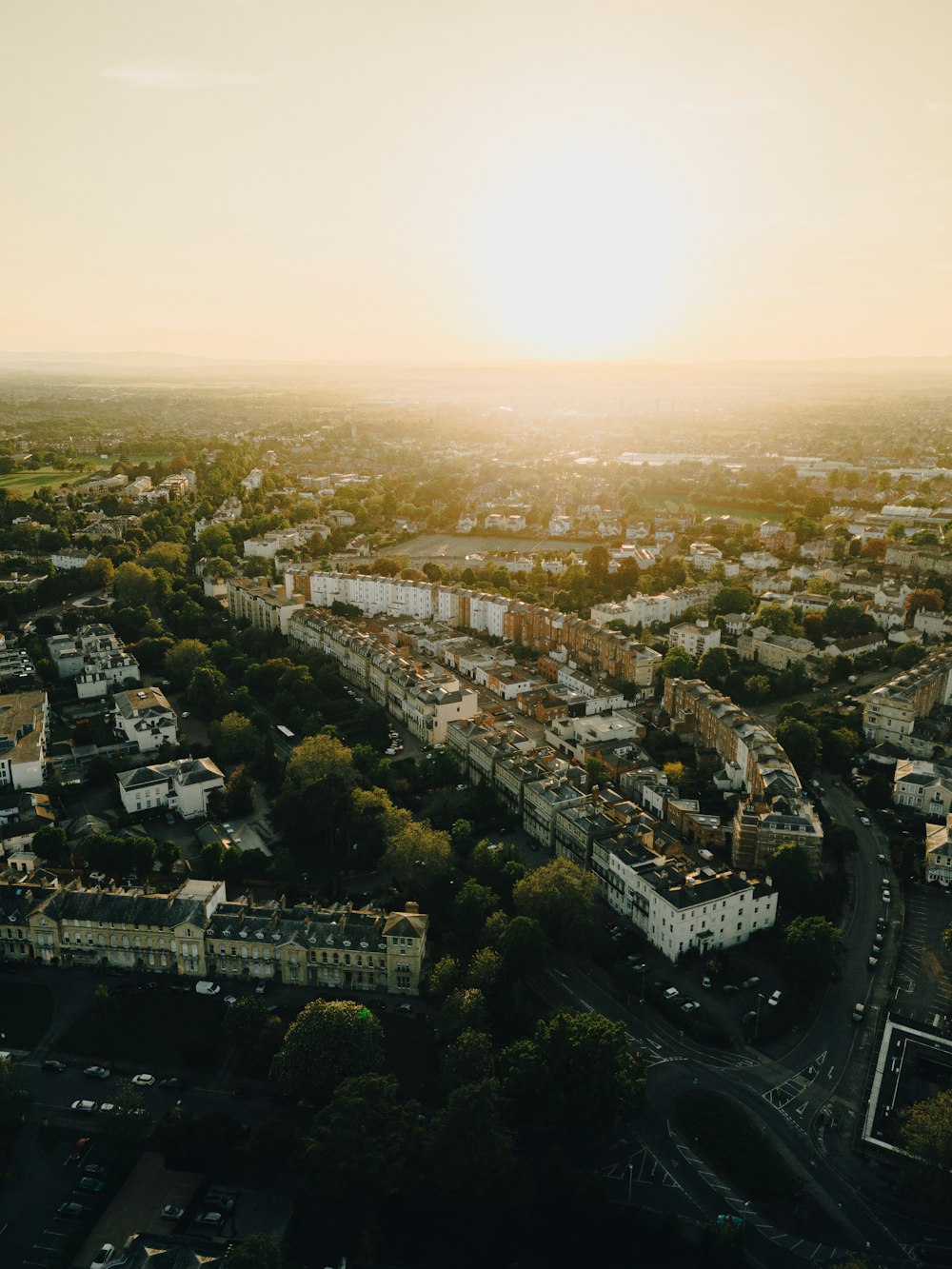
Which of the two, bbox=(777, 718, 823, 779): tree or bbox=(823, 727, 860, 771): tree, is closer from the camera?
bbox=(777, 718, 823, 779): tree

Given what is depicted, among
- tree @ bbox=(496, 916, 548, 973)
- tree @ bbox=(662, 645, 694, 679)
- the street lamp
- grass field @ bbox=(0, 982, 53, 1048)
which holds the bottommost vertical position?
the street lamp

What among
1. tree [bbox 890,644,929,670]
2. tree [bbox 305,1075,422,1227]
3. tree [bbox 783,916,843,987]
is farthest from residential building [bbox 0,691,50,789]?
tree [bbox 890,644,929,670]

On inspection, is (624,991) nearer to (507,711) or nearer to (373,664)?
(507,711)

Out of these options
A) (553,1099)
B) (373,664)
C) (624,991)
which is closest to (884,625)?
(373,664)

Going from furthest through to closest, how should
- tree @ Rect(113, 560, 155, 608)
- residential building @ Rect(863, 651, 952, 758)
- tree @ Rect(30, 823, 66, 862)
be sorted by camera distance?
tree @ Rect(113, 560, 155, 608)
residential building @ Rect(863, 651, 952, 758)
tree @ Rect(30, 823, 66, 862)

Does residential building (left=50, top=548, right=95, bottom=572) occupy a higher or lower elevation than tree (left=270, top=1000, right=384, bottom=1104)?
higher

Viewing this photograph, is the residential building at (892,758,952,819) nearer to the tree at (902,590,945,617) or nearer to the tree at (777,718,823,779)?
the tree at (777,718,823,779)
